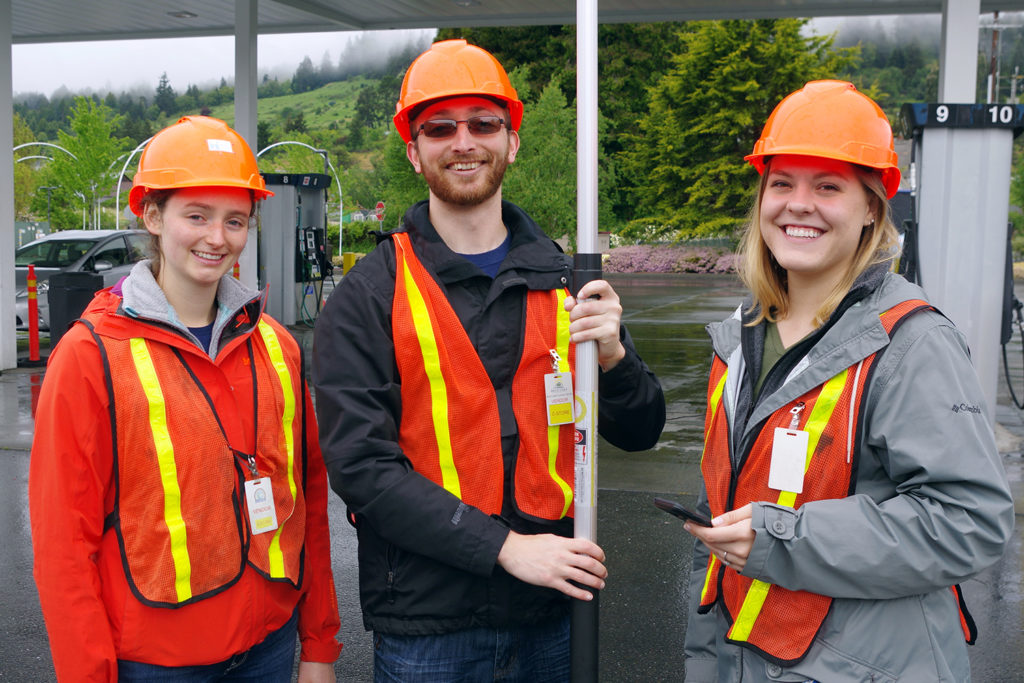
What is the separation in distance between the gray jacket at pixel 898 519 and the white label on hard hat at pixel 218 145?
1.43 meters

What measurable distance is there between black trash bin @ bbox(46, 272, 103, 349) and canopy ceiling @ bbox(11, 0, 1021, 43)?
598 centimetres

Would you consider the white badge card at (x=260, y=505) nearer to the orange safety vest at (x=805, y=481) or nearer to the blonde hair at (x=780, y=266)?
the orange safety vest at (x=805, y=481)

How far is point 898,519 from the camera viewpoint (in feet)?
5.83

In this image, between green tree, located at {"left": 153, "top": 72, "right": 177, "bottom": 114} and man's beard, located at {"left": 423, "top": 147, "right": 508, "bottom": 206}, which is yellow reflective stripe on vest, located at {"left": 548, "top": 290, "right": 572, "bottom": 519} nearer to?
man's beard, located at {"left": 423, "top": 147, "right": 508, "bottom": 206}

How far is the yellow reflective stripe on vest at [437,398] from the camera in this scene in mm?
2236

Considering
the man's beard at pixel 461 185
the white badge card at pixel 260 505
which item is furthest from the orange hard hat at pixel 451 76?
the white badge card at pixel 260 505

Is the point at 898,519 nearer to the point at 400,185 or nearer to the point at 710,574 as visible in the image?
the point at 710,574

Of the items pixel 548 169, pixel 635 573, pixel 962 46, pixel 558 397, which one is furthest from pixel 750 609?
pixel 548 169

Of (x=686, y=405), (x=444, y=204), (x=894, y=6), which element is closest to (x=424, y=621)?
(x=444, y=204)

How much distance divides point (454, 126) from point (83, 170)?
6455 centimetres

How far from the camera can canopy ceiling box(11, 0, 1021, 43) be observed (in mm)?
16688

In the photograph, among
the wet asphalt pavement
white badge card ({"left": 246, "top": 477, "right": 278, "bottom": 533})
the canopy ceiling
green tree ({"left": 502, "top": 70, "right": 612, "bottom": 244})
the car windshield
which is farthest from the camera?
green tree ({"left": 502, "top": 70, "right": 612, "bottom": 244})

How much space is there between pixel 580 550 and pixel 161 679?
99 centimetres

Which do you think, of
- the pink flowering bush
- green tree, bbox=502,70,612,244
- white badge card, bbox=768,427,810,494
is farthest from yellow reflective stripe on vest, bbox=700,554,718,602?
the pink flowering bush
